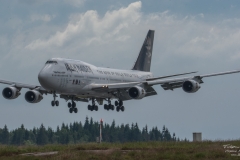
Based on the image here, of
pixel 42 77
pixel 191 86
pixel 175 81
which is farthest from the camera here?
pixel 175 81

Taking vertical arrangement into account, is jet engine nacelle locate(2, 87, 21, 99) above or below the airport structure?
above

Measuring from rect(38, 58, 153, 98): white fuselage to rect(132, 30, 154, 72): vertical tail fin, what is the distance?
11.2 m

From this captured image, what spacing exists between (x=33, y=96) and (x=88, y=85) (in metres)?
7.12

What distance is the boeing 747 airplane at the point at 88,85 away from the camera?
69188 millimetres

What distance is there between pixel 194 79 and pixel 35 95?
18677 millimetres

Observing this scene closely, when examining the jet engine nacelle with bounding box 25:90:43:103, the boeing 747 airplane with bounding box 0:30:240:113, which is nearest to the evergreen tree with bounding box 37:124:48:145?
the boeing 747 airplane with bounding box 0:30:240:113

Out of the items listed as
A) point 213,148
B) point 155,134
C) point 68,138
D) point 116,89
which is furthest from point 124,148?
point 155,134

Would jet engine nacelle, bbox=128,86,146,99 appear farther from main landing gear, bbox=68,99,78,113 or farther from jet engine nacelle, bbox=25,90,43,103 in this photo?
jet engine nacelle, bbox=25,90,43,103

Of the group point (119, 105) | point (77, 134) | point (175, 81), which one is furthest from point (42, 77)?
point (77, 134)

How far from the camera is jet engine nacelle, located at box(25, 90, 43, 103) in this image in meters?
76.4

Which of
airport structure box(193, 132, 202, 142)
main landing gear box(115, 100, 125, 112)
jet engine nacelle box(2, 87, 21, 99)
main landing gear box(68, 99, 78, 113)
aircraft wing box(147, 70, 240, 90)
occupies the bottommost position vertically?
airport structure box(193, 132, 202, 142)

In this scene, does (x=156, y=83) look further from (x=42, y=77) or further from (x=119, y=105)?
(x=42, y=77)

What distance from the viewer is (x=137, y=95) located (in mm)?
75062

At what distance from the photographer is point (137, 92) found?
246 feet
